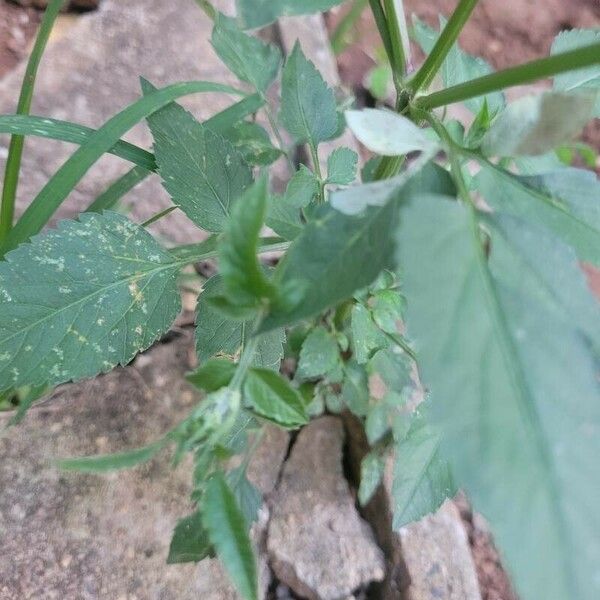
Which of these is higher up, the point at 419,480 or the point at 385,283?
the point at 385,283

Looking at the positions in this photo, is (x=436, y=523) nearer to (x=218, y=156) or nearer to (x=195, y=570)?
(x=195, y=570)

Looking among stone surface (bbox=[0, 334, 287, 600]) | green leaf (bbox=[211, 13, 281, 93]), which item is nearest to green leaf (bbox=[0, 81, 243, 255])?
Answer: green leaf (bbox=[211, 13, 281, 93])

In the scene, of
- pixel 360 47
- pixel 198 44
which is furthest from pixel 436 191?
pixel 360 47

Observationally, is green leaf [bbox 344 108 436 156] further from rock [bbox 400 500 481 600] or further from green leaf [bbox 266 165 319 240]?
rock [bbox 400 500 481 600]

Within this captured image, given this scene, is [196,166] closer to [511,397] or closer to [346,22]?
[511,397]

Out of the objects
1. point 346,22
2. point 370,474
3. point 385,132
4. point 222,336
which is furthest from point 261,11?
point 346,22
